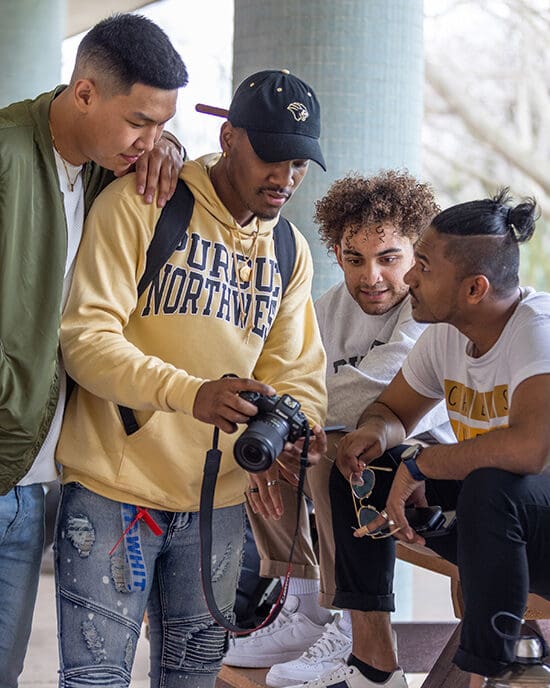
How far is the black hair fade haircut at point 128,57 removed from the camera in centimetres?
195

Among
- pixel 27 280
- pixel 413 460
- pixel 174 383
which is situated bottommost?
pixel 413 460

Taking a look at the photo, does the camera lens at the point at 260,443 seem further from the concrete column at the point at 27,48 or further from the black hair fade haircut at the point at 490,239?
the concrete column at the point at 27,48

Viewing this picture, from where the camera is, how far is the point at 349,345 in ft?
10.4

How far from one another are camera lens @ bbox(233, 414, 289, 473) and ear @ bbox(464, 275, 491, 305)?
0.70 meters

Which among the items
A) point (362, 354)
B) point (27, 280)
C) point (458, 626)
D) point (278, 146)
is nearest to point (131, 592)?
point (27, 280)

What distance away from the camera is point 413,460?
253cm

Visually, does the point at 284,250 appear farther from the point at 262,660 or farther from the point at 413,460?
the point at 262,660

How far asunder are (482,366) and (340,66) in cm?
180

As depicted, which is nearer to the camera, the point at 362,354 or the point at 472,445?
the point at 472,445

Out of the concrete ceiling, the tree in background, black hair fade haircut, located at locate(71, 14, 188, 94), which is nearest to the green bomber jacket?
black hair fade haircut, located at locate(71, 14, 188, 94)

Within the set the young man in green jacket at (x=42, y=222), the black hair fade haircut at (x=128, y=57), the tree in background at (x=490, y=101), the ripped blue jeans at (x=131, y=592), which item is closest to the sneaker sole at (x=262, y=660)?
the ripped blue jeans at (x=131, y=592)

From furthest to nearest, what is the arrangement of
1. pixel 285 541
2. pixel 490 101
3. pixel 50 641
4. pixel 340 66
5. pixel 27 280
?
pixel 490 101
pixel 50 641
pixel 340 66
pixel 285 541
pixel 27 280

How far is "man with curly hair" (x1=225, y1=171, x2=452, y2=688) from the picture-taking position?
2924 mm

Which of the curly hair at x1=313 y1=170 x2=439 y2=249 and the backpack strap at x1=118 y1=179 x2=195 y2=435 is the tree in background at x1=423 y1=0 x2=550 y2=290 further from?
the backpack strap at x1=118 y1=179 x2=195 y2=435
